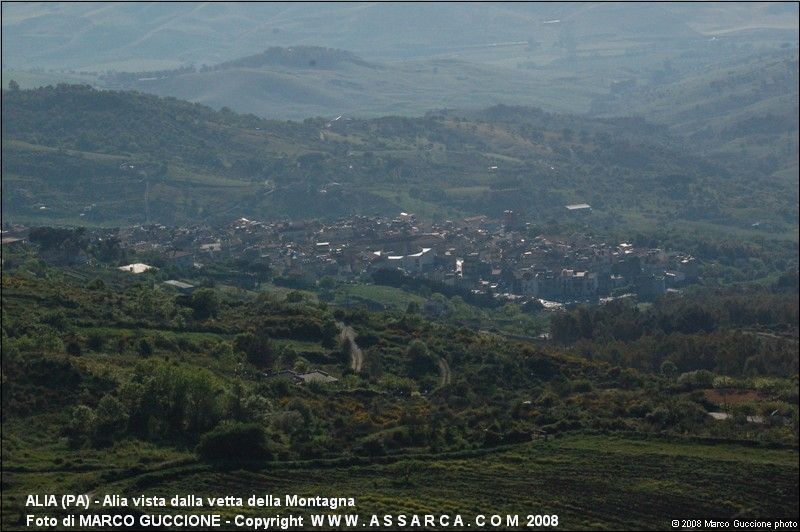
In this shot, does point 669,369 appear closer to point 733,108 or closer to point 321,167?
point 733,108

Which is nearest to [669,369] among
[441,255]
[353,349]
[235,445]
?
[353,349]

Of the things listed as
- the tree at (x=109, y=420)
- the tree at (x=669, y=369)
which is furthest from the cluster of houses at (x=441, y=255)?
the tree at (x=109, y=420)

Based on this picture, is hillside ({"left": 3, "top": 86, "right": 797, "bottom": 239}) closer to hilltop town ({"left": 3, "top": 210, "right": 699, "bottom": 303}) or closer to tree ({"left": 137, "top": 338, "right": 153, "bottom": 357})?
hilltop town ({"left": 3, "top": 210, "right": 699, "bottom": 303})

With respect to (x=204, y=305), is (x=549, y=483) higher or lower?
lower

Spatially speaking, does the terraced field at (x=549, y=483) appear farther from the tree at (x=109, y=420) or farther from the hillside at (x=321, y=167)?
the hillside at (x=321, y=167)

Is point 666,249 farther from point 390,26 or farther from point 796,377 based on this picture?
point 390,26

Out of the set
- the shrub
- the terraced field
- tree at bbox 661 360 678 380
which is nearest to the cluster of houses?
tree at bbox 661 360 678 380
